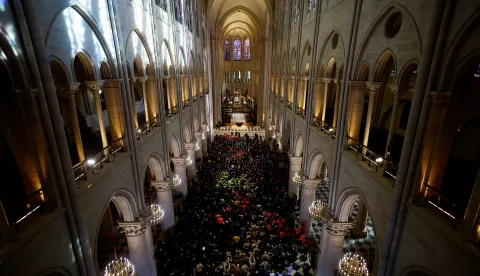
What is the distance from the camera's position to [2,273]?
158 inches

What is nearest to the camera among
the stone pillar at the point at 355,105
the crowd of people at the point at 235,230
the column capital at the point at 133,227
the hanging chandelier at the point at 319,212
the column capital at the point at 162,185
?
the stone pillar at the point at 355,105

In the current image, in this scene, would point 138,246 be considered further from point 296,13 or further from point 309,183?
point 296,13

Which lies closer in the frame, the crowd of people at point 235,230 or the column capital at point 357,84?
the column capital at point 357,84

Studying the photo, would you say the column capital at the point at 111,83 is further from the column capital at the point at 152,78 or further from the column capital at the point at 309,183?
the column capital at the point at 309,183

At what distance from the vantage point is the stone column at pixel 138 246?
9570mm

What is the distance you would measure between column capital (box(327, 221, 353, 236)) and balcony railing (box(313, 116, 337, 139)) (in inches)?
136

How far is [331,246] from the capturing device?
34.2 ft

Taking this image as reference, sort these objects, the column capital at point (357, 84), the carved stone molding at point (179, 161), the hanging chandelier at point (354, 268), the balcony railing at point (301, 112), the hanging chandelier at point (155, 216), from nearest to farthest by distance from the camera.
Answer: the hanging chandelier at point (354, 268), the column capital at point (357, 84), the hanging chandelier at point (155, 216), the balcony railing at point (301, 112), the carved stone molding at point (179, 161)

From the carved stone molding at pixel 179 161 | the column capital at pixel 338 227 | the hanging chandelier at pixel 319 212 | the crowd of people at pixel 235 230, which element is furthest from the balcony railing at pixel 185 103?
the column capital at pixel 338 227

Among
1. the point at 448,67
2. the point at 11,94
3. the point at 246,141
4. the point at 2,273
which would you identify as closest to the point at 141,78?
the point at 11,94

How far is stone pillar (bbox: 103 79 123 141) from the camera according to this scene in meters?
8.34

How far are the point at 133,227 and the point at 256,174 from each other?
11.1m

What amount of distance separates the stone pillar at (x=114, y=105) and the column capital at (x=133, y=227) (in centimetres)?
322

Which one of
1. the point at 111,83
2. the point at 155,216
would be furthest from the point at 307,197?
the point at 111,83
